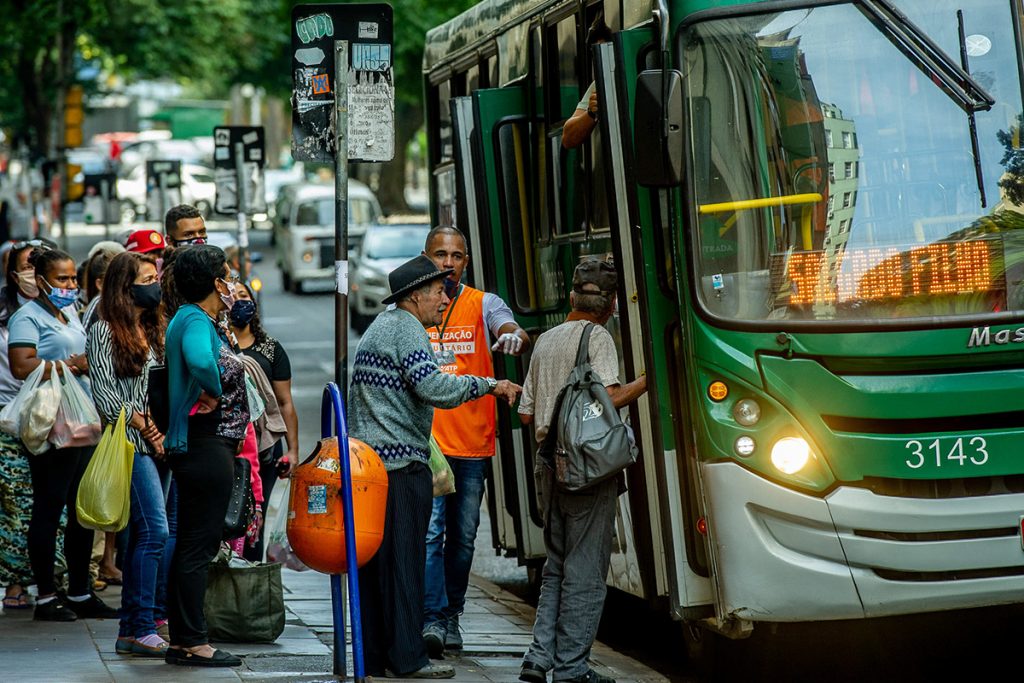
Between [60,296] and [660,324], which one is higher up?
[60,296]

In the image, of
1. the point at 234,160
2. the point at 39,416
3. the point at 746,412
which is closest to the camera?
the point at 746,412

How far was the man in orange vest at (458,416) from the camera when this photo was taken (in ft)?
26.4

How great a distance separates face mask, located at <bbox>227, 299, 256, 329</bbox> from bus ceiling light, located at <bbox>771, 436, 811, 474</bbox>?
10.9 ft

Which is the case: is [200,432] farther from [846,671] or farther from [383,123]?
[846,671]

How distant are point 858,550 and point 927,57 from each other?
187 centimetres

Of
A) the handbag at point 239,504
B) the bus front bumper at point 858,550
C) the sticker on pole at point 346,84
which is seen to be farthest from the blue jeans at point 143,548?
the bus front bumper at point 858,550

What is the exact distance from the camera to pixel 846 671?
7.94 m

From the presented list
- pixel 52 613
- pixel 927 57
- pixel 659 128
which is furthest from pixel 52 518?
pixel 927 57

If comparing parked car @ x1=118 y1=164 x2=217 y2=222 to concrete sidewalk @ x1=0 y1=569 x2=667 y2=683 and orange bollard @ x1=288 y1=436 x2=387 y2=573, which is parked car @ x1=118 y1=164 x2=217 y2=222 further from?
orange bollard @ x1=288 y1=436 x2=387 y2=573

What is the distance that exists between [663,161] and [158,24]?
35.4 metres

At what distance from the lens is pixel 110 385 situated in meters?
8.03

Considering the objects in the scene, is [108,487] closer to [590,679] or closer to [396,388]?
[396,388]

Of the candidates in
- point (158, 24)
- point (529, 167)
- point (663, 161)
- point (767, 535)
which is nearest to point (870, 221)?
point (663, 161)

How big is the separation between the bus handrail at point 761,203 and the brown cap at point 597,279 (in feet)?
1.91
